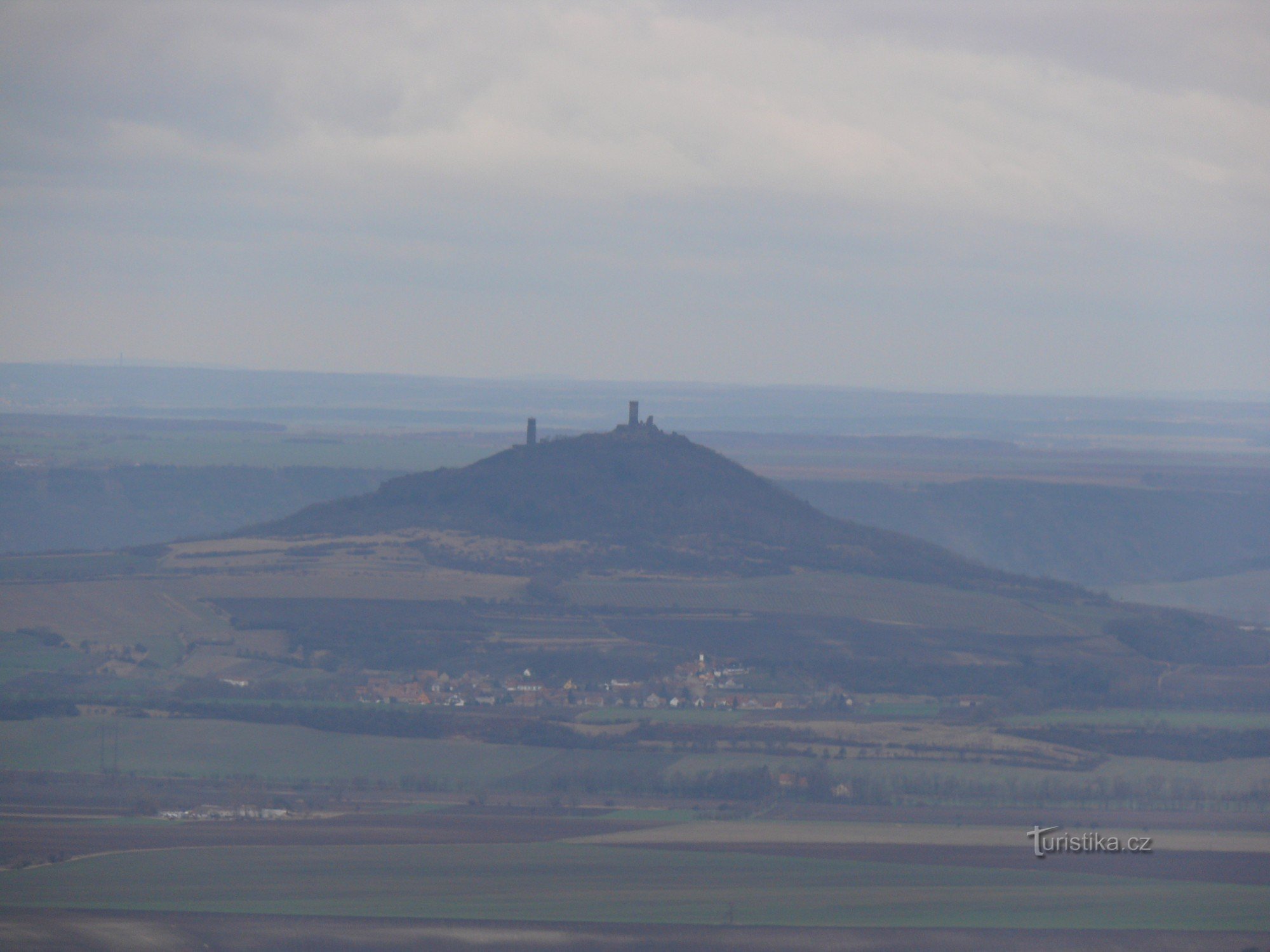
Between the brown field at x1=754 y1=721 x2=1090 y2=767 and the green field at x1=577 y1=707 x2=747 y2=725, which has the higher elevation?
the brown field at x1=754 y1=721 x2=1090 y2=767

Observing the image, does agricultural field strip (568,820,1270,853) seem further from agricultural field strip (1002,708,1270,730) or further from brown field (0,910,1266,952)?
agricultural field strip (1002,708,1270,730)

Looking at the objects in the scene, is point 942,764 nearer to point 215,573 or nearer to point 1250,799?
point 1250,799

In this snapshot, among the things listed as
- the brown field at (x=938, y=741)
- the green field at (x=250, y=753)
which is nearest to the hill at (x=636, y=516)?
the brown field at (x=938, y=741)

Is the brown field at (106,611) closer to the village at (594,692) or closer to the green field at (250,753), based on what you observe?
the village at (594,692)

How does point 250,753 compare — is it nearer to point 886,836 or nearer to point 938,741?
point 886,836

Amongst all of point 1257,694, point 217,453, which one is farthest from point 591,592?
point 217,453


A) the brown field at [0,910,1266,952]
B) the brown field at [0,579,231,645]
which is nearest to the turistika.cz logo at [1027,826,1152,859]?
the brown field at [0,910,1266,952]

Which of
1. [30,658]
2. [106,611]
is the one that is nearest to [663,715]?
[30,658]
